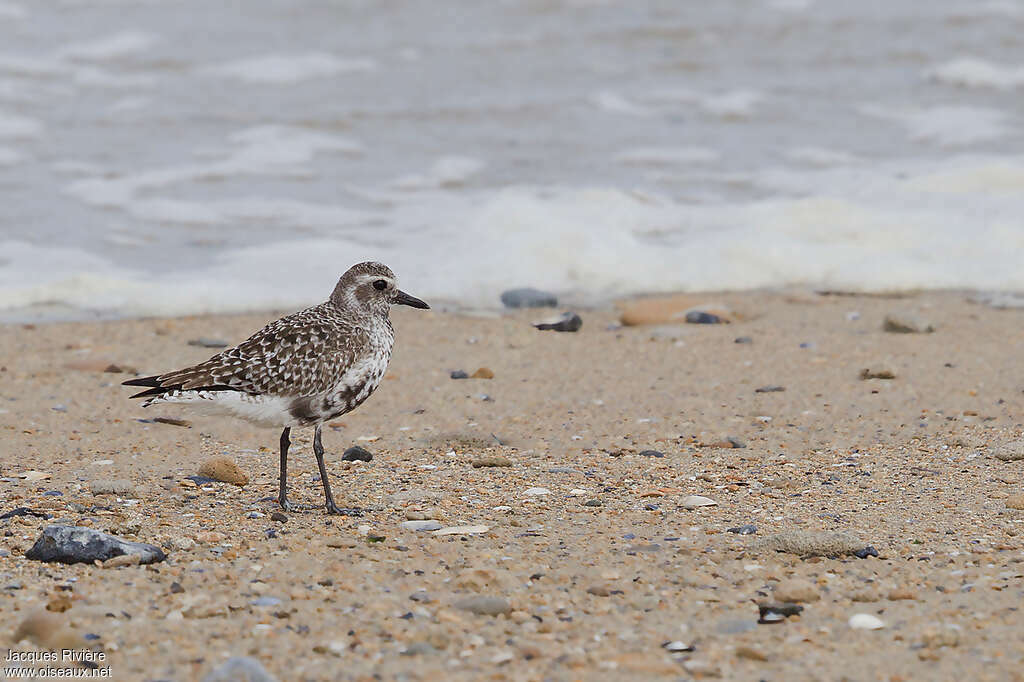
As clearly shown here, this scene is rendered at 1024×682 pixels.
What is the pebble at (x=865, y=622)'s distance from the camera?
386 cm

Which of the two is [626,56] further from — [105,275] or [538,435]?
[538,435]

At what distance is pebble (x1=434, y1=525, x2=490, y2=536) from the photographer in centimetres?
487

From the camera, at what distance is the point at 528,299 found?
998 centimetres

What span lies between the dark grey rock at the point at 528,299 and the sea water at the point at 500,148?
38 cm

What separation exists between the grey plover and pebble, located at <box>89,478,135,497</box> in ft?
1.35

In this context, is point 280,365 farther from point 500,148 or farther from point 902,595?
point 500,148

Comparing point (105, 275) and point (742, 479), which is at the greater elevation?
point (105, 275)

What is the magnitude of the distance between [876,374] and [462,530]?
12.0 ft

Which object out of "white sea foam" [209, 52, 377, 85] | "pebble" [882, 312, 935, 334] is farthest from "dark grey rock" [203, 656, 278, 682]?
"white sea foam" [209, 52, 377, 85]

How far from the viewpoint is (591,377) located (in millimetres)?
7977

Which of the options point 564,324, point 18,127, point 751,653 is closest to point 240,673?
point 751,653

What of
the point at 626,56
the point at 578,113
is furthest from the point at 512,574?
the point at 626,56

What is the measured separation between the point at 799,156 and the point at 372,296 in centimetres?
1029

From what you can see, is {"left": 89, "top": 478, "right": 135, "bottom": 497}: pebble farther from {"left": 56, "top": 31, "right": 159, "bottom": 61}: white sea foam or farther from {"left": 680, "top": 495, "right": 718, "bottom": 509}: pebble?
{"left": 56, "top": 31, "right": 159, "bottom": 61}: white sea foam
